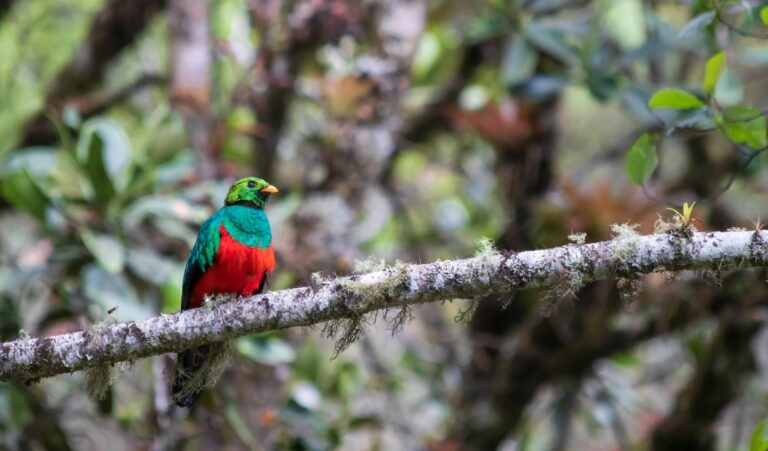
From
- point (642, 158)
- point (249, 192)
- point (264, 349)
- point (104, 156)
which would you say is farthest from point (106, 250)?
point (642, 158)

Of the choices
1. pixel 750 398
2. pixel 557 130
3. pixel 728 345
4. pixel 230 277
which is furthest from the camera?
pixel 557 130

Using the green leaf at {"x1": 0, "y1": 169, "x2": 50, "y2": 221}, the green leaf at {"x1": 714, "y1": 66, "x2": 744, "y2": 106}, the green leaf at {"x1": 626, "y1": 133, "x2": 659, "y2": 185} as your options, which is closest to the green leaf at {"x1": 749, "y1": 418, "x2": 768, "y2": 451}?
the green leaf at {"x1": 626, "y1": 133, "x2": 659, "y2": 185}

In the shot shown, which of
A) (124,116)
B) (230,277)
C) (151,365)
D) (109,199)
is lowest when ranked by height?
(230,277)

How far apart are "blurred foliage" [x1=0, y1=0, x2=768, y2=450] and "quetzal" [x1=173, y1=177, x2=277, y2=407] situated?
0.77 metres

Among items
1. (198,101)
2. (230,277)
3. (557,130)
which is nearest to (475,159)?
(557,130)

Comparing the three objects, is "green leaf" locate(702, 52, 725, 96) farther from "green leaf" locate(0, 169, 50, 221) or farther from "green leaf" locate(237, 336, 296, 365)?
"green leaf" locate(0, 169, 50, 221)

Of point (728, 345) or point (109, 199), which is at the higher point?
point (109, 199)

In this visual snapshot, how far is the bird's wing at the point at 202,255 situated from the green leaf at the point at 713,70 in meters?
1.74

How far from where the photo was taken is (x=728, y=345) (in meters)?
4.98

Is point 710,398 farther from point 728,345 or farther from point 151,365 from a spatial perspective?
point 151,365

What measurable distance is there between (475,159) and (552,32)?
6.29ft

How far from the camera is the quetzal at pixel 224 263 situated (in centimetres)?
325

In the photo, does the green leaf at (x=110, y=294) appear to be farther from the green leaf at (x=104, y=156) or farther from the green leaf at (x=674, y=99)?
the green leaf at (x=674, y=99)

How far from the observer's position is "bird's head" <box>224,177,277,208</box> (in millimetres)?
3498
